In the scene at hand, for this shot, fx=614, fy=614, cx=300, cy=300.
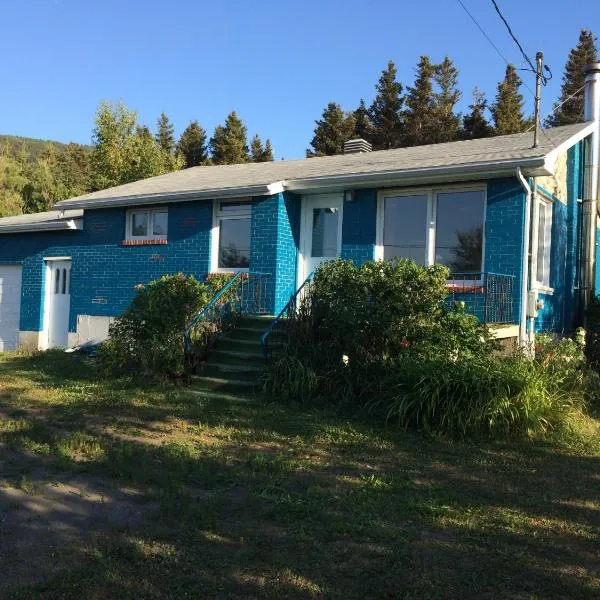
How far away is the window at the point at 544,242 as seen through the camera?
10586 millimetres

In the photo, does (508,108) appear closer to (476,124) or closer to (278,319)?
(476,124)

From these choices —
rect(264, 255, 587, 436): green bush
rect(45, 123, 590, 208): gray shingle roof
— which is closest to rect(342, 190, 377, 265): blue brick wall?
rect(45, 123, 590, 208): gray shingle roof

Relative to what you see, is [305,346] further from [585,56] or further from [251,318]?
[585,56]

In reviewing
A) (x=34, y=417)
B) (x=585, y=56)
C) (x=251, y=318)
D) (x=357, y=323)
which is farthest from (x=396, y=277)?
(x=585, y=56)

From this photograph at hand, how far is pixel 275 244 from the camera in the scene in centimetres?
1111

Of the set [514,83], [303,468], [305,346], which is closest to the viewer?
[303,468]

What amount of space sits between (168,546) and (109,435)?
2846 mm

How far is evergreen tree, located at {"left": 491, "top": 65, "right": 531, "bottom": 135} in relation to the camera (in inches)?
1283

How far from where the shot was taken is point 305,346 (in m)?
8.64

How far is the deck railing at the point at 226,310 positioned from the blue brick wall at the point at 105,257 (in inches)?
51.2

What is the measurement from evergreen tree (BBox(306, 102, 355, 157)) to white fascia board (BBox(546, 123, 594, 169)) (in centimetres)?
2394

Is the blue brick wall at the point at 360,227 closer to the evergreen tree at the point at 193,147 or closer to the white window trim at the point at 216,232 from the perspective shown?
the white window trim at the point at 216,232

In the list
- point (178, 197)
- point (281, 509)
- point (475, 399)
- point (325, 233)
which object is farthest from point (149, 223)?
point (281, 509)

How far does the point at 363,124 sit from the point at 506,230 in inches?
1120
